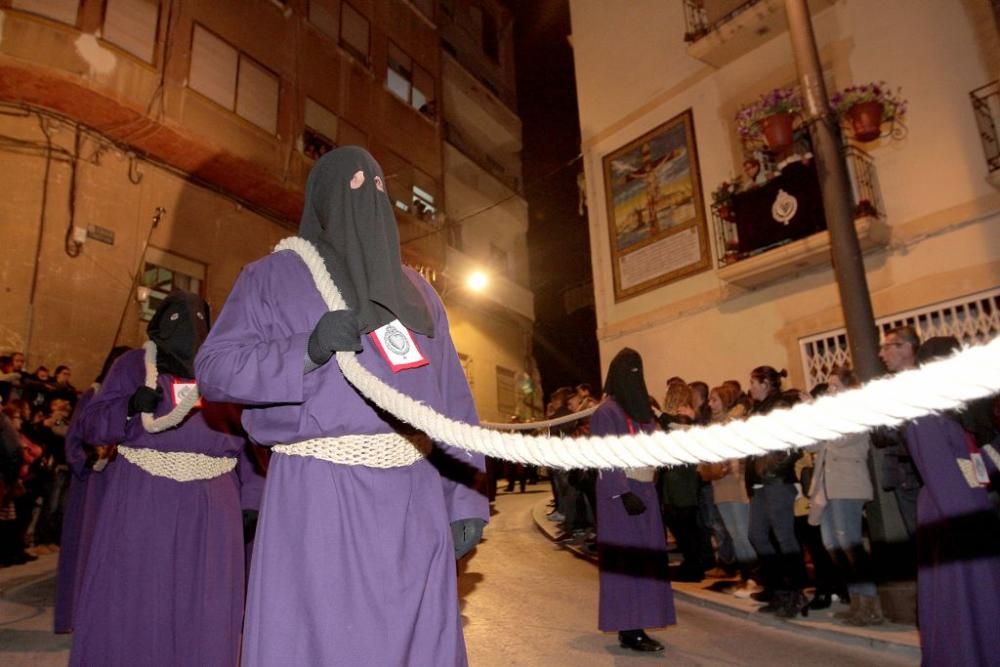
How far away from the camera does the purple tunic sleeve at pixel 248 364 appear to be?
2012 mm

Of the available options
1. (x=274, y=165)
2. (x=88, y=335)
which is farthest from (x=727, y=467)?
(x=274, y=165)

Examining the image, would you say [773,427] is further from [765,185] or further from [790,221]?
[765,185]

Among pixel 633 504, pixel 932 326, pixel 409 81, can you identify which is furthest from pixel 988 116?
pixel 409 81

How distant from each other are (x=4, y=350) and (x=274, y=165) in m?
7.15

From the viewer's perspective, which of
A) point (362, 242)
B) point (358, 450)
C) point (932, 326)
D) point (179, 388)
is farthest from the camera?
point (932, 326)

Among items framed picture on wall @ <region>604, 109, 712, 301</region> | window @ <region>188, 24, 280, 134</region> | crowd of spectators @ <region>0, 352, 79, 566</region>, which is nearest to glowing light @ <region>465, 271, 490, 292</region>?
window @ <region>188, 24, 280, 134</region>

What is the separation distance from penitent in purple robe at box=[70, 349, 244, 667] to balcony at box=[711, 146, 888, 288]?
9009mm

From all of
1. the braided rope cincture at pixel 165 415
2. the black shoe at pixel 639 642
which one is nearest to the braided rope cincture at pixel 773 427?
the braided rope cincture at pixel 165 415

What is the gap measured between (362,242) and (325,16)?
62.6 feet

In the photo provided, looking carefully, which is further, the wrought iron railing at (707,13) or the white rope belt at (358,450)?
the wrought iron railing at (707,13)

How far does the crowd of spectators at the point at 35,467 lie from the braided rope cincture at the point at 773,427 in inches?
305

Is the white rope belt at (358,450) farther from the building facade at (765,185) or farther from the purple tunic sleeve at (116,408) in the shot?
the building facade at (765,185)

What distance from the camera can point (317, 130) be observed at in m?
17.6

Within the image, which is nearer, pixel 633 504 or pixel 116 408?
pixel 116 408
